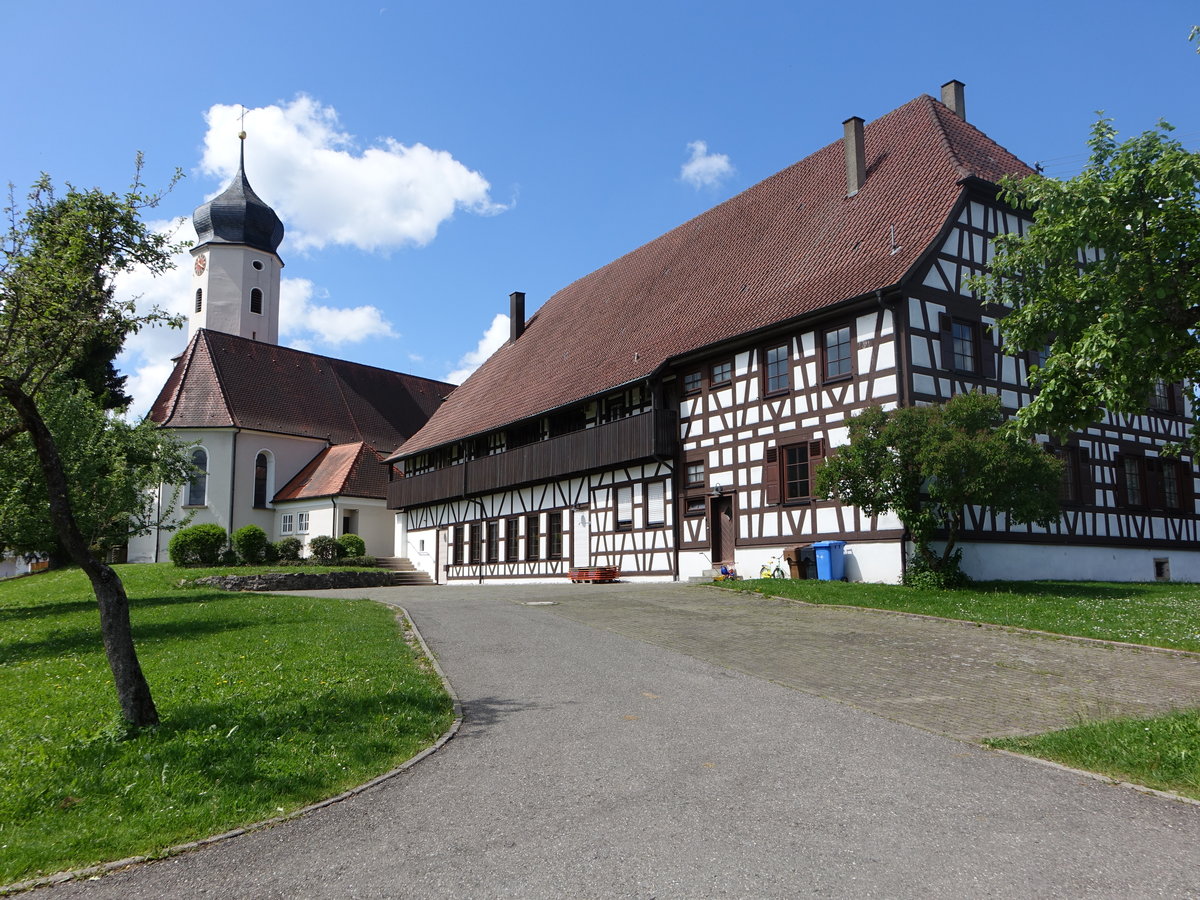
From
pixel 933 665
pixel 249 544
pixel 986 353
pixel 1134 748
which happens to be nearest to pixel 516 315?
pixel 249 544

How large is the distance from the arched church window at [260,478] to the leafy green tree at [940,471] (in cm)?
3664

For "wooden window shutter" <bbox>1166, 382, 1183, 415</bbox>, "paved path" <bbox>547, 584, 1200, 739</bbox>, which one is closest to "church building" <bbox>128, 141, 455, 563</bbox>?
"paved path" <bbox>547, 584, 1200, 739</bbox>

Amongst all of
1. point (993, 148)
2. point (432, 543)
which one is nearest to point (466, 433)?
point (432, 543)

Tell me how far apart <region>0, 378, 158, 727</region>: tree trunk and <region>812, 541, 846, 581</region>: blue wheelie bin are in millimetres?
15598

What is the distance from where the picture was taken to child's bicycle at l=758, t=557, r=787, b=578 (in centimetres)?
2205

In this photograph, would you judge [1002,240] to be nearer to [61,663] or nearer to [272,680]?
[272,680]

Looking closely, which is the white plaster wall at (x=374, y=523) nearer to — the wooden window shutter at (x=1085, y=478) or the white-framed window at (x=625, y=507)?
the white-framed window at (x=625, y=507)

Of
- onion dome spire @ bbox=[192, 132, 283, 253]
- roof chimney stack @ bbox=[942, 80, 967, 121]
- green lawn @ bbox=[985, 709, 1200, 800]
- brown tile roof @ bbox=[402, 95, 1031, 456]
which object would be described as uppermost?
onion dome spire @ bbox=[192, 132, 283, 253]

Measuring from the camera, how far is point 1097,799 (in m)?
5.96

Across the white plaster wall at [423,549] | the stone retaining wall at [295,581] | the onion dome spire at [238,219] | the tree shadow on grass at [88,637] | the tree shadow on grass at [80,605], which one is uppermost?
the onion dome spire at [238,219]

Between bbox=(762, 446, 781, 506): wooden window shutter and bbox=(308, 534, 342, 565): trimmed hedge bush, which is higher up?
bbox=(762, 446, 781, 506): wooden window shutter

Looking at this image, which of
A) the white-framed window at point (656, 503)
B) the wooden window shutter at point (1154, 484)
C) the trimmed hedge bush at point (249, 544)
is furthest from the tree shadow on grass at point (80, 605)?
the wooden window shutter at point (1154, 484)

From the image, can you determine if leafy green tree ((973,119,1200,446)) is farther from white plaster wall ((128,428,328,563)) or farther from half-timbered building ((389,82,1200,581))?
white plaster wall ((128,428,328,563))

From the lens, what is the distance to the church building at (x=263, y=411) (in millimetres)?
46219
